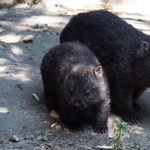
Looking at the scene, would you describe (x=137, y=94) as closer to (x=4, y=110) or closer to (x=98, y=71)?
(x=98, y=71)

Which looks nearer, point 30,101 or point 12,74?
point 30,101

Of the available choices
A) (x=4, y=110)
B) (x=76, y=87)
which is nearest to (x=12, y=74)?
(x=4, y=110)

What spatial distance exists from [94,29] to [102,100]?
1.70 m

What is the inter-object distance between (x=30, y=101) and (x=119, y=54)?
1646 mm

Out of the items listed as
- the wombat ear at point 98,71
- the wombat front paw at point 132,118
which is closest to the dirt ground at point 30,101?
the wombat front paw at point 132,118

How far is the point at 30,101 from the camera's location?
6836 mm

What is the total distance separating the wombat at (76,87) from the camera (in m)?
5.98

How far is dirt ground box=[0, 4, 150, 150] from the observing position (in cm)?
Answer: 569

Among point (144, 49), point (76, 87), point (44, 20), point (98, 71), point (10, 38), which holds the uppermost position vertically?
point (144, 49)

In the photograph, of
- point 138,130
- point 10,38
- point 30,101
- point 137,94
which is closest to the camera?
point 138,130

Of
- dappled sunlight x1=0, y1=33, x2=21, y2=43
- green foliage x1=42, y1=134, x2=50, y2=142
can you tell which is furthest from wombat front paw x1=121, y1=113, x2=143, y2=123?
dappled sunlight x1=0, y1=33, x2=21, y2=43

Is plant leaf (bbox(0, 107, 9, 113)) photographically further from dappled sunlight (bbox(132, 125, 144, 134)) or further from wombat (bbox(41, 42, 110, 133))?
dappled sunlight (bbox(132, 125, 144, 134))

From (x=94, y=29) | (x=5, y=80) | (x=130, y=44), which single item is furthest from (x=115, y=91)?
(x=5, y=80)

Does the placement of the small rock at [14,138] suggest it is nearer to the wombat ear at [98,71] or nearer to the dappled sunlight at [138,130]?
the wombat ear at [98,71]
